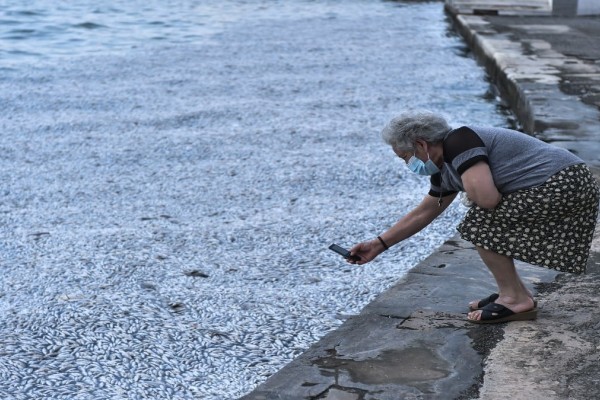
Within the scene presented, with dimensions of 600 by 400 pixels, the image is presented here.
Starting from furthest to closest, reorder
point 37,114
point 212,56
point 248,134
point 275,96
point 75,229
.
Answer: point 212,56
point 275,96
point 37,114
point 248,134
point 75,229

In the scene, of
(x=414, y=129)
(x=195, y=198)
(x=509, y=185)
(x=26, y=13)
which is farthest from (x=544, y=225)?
Answer: (x=26, y=13)

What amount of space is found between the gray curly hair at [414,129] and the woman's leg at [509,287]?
485mm

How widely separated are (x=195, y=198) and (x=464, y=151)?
324 cm

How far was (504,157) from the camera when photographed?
3.52 m

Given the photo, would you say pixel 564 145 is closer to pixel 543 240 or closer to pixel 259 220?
pixel 259 220

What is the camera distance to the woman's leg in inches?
145

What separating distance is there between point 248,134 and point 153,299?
3891mm

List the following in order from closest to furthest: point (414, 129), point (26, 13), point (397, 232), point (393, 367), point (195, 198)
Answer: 1. point (393, 367)
2. point (414, 129)
3. point (397, 232)
4. point (195, 198)
5. point (26, 13)

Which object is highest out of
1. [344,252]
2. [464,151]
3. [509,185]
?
[464,151]

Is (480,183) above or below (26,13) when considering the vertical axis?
above

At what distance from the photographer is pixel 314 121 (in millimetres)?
8820

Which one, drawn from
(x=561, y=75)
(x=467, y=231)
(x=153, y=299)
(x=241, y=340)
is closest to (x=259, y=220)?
(x=153, y=299)

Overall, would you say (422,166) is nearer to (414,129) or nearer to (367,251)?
(414,129)

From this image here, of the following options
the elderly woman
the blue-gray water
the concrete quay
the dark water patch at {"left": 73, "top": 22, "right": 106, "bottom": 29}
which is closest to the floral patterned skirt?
the elderly woman
